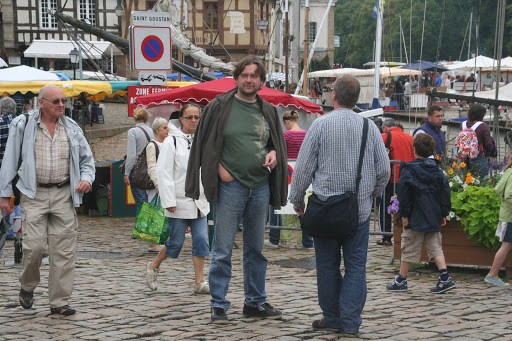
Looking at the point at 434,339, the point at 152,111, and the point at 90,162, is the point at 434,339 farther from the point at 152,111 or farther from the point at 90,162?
the point at 152,111

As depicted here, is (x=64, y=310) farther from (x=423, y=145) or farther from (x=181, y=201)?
(x=423, y=145)

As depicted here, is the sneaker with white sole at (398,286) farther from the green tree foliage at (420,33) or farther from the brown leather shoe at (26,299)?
the green tree foliage at (420,33)

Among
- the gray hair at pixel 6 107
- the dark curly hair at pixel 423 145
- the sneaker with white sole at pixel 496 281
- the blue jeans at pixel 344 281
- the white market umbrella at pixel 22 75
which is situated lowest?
the sneaker with white sole at pixel 496 281

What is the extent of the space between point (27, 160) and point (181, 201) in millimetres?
1609

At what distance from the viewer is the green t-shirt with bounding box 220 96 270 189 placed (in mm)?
6734

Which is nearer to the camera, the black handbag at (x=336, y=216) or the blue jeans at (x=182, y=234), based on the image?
the black handbag at (x=336, y=216)

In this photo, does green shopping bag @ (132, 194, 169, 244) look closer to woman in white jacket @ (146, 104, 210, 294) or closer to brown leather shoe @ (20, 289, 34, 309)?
woman in white jacket @ (146, 104, 210, 294)

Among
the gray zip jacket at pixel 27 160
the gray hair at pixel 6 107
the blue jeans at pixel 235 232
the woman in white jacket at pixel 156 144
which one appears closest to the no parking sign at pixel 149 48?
the woman in white jacket at pixel 156 144

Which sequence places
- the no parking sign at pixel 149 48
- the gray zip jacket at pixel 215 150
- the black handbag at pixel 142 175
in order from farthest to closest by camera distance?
the no parking sign at pixel 149 48, the black handbag at pixel 142 175, the gray zip jacket at pixel 215 150

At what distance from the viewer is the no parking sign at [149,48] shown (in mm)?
12297

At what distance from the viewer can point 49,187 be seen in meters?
7.27

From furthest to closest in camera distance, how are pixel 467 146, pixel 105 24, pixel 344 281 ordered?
pixel 105 24 → pixel 467 146 → pixel 344 281

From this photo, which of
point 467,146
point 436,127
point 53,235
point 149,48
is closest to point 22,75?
point 149,48

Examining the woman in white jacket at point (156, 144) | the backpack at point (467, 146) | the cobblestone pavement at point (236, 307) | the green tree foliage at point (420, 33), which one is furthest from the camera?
the green tree foliage at point (420, 33)
